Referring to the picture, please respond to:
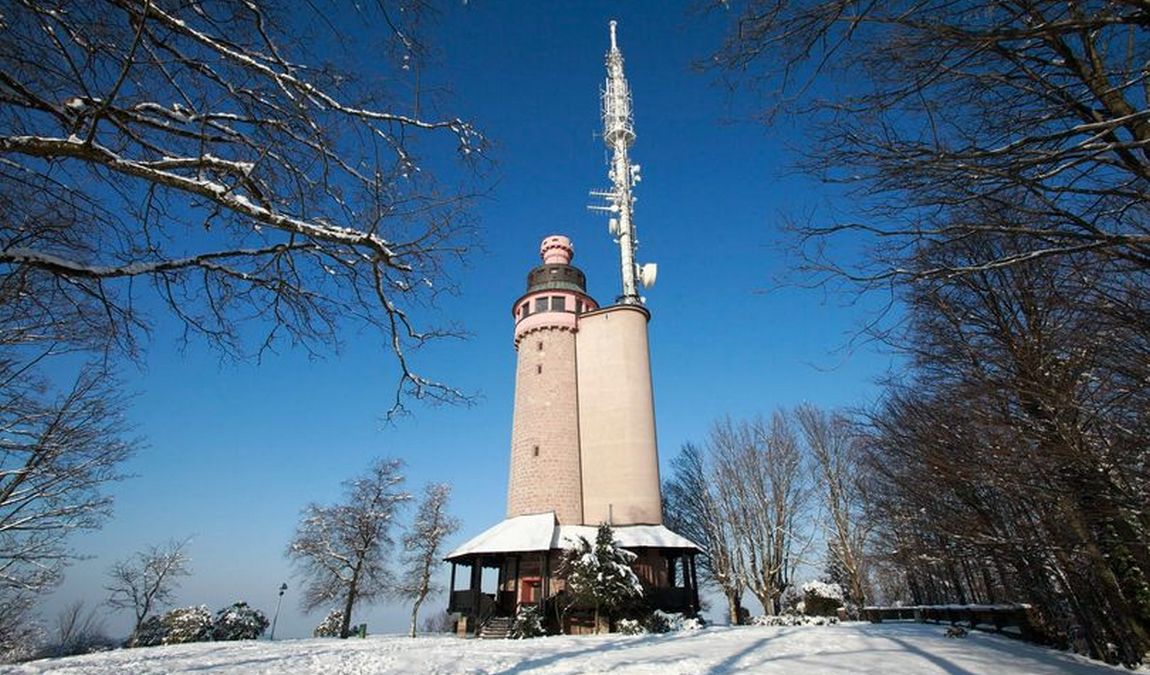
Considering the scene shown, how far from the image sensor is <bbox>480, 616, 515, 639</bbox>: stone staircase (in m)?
18.4

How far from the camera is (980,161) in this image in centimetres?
358

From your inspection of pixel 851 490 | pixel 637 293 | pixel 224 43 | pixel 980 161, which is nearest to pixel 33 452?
pixel 224 43

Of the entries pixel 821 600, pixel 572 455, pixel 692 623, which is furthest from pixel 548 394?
pixel 821 600

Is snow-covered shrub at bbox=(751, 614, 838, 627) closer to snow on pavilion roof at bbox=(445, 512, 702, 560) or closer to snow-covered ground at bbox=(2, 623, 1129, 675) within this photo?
snow on pavilion roof at bbox=(445, 512, 702, 560)

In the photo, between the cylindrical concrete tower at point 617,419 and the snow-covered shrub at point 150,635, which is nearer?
the snow-covered shrub at point 150,635

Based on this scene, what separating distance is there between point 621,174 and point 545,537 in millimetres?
20699

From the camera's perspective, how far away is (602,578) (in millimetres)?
16953

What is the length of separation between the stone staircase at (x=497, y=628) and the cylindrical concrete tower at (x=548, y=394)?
420 centimetres

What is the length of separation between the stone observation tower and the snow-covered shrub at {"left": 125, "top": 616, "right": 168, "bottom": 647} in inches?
487

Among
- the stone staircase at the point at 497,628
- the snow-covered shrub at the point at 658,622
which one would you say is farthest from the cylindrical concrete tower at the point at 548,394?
the snow-covered shrub at the point at 658,622

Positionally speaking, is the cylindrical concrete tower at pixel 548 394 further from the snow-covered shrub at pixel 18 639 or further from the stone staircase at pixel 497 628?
the snow-covered shrub at pixel 18 639

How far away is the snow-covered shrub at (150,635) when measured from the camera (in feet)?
72.9

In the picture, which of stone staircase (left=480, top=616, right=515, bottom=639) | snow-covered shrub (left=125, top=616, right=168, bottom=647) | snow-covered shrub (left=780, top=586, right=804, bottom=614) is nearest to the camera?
stone staircase (left=480, top=616, right=515, bottom=639)

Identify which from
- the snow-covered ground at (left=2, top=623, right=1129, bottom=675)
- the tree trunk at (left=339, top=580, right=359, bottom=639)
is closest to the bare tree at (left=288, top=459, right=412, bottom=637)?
the tree trunk at (left=339, top=580, right=359, bottom=639)
